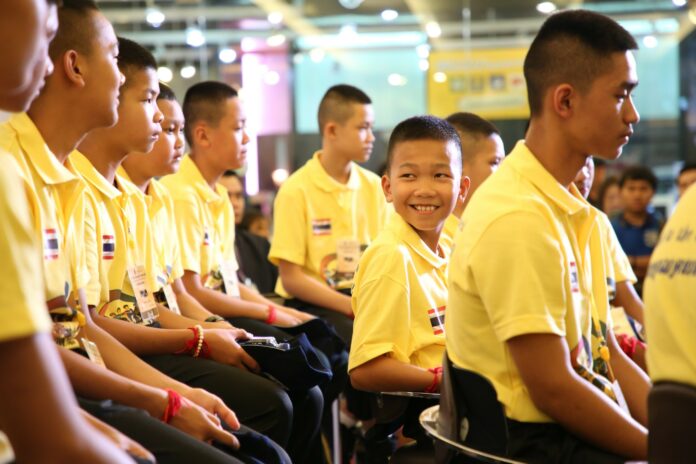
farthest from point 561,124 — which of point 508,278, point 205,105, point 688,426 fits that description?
point 205,105

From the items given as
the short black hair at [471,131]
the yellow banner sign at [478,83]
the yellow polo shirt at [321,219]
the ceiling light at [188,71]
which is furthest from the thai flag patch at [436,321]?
the ceiling light at [188,71]

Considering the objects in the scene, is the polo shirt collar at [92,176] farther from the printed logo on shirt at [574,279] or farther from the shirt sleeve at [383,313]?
the printed logo on shirt at [574,279]

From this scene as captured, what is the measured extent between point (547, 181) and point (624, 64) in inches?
11.8

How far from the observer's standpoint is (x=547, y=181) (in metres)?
1.92

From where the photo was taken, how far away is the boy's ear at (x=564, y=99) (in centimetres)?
194

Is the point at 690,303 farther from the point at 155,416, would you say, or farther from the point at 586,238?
the point at 155,416

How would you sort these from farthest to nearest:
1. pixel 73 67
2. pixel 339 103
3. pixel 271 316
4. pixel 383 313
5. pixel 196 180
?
pixel 339 103, pixel 196 180, pixel 271 316, pixel 383 313, pixel 73 67

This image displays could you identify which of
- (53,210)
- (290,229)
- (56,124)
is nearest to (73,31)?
(56,124)

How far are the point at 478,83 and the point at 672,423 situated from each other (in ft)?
24.3

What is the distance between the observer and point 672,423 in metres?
1.38

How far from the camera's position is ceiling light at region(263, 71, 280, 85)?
8922 mm

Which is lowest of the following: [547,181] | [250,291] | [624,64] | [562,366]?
[250,291]

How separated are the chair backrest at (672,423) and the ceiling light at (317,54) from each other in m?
7.74

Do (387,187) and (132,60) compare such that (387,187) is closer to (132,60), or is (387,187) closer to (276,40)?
(132,60)
